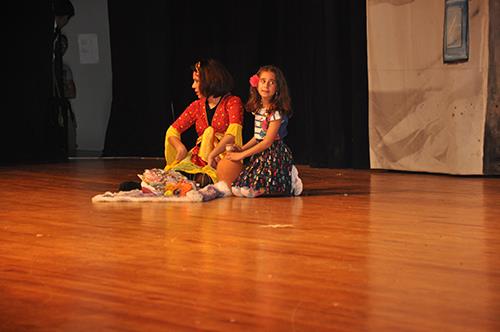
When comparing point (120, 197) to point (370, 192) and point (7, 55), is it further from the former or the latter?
point (7, 55)

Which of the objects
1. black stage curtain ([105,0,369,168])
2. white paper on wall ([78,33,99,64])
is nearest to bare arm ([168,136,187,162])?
black stage curtain ([105,0,369,168])

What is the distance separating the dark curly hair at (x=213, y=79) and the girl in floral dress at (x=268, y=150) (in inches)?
9.6

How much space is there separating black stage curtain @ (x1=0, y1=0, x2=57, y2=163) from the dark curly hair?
3402mm

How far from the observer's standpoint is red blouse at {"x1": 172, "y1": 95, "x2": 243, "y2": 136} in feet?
20.3

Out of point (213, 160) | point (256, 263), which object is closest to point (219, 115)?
point (213, 160)

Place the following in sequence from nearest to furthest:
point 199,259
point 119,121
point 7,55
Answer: point 199,259
point 7,55
point 119,121

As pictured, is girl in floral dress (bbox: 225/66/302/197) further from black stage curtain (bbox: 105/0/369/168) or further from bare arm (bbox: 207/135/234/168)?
black stage curtain (bbox: 105/0/369/168)

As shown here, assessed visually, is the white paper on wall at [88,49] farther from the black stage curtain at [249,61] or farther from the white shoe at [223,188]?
the white shoe at [223,188]

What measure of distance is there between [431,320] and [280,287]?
0.60m

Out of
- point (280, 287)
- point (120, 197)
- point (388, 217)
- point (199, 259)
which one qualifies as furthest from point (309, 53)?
point (280, 287)

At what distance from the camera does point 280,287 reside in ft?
10.8

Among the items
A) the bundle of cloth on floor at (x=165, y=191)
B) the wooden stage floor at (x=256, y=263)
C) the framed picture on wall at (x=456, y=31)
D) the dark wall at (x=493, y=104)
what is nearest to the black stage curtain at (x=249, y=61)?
the framed picture on wall at (x=456, y=31)

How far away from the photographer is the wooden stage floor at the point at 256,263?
9.46ft

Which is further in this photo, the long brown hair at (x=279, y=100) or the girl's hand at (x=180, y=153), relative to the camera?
the girl's hand at (x=180, y=153)
